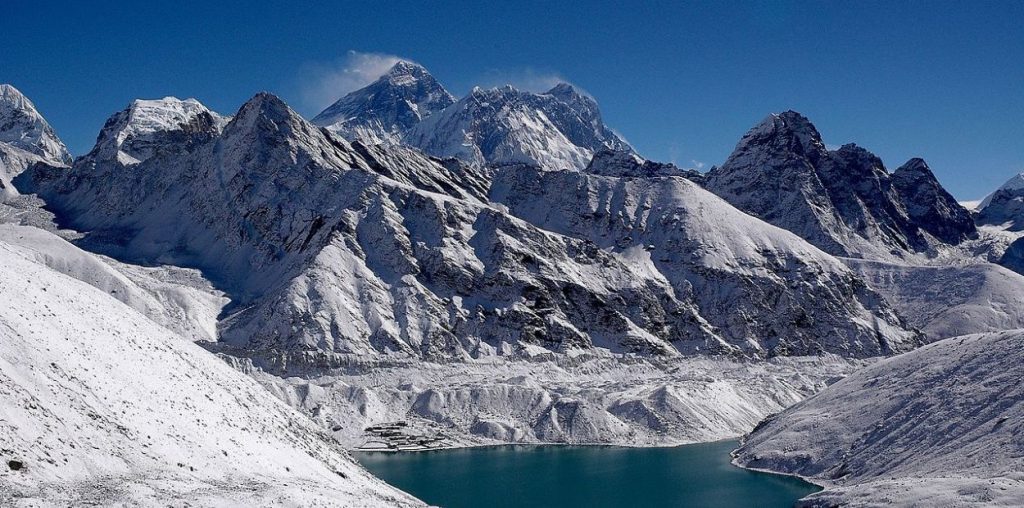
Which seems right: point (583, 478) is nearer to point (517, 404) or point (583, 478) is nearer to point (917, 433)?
point (917, 433)

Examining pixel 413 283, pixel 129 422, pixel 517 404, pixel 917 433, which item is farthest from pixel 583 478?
pixel 413 283

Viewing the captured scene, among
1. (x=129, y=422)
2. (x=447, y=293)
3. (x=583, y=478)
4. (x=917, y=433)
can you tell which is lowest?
(x=583, y=478)

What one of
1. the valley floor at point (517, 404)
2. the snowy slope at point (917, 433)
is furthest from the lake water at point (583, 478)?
the valley floor at point (517, 404)

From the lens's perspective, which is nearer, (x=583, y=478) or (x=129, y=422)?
(x=129, y=422)

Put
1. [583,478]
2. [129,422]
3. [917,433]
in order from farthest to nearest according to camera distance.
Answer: [583,478] < [917,433] < [129,422]

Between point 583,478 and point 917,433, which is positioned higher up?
point 917,433

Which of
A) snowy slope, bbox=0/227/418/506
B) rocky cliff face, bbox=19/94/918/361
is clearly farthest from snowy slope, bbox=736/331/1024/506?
rocky cliff face, bbox=19/94/918/361

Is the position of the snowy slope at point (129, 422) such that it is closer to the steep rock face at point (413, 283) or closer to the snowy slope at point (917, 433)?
the snowy slope at point (917, 433)
